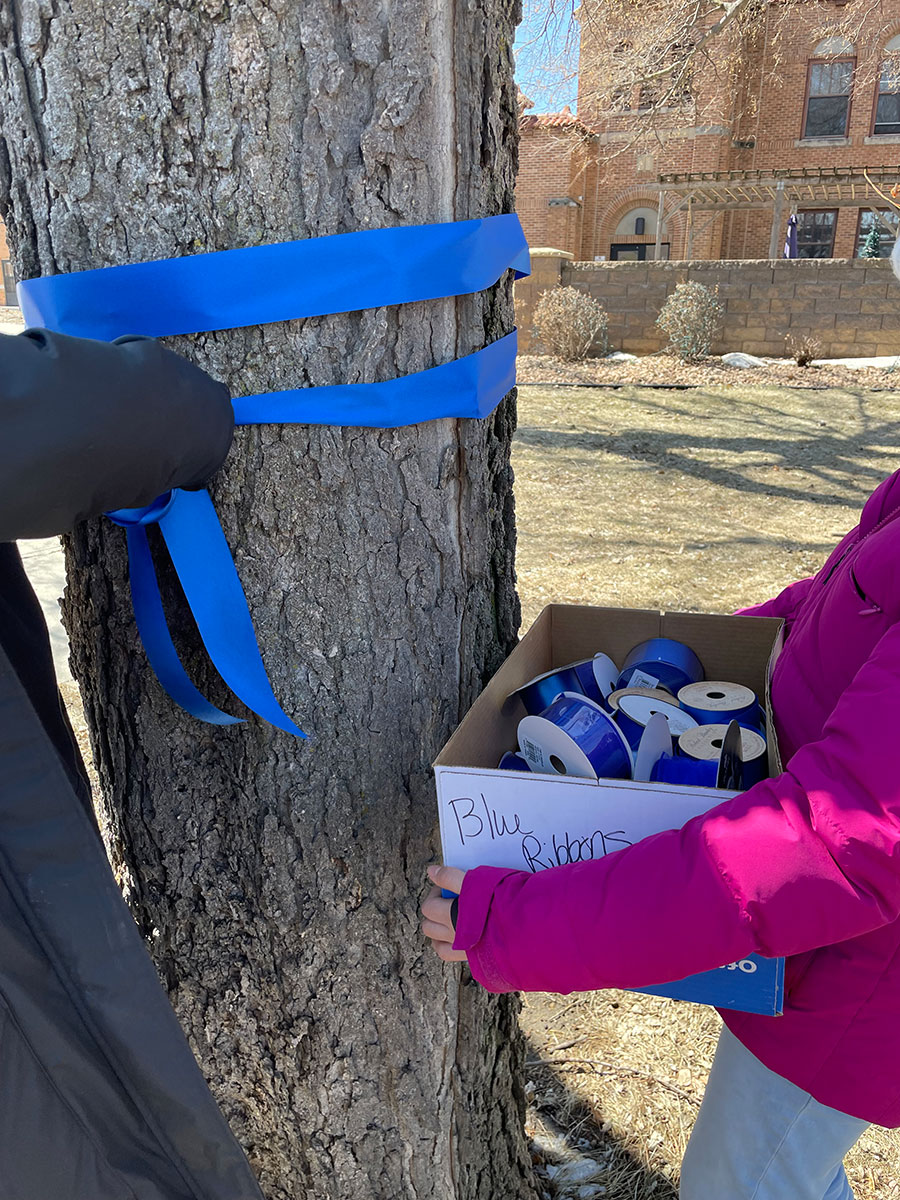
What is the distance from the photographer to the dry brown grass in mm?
2133

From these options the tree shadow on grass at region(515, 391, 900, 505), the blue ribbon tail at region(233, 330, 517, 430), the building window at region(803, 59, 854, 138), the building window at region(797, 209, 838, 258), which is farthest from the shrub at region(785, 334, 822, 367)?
the blue ribbon tail at region(233, 330, 517, 430)

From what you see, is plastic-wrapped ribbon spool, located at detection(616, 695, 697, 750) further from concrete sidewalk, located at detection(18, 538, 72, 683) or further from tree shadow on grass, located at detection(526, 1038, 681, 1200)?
concrete sidewalk, located at detection(18, 538, 72, 683)

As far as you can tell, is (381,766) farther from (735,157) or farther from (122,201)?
(735,157)

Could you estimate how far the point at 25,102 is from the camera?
1107mm

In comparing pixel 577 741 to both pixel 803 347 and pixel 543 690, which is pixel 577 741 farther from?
pixel 803 347

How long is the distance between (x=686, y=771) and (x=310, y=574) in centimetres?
56

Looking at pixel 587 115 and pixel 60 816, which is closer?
pixel 60 816

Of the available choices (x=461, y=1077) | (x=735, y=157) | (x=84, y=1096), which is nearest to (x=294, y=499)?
(x=84, y=1096)

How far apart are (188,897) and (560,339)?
13.1 m

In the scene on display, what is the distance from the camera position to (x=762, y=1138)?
142cm

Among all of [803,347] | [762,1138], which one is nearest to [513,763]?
[762,1138]

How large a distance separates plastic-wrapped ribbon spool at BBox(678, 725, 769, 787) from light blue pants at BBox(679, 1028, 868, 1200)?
0.52 meters

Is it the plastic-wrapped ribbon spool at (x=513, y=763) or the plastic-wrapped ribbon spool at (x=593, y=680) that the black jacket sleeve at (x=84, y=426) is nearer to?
the plastic-wrapped ribbon spool at (x=513, y=763)

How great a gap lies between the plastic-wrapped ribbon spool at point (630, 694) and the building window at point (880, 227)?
2256 cm
